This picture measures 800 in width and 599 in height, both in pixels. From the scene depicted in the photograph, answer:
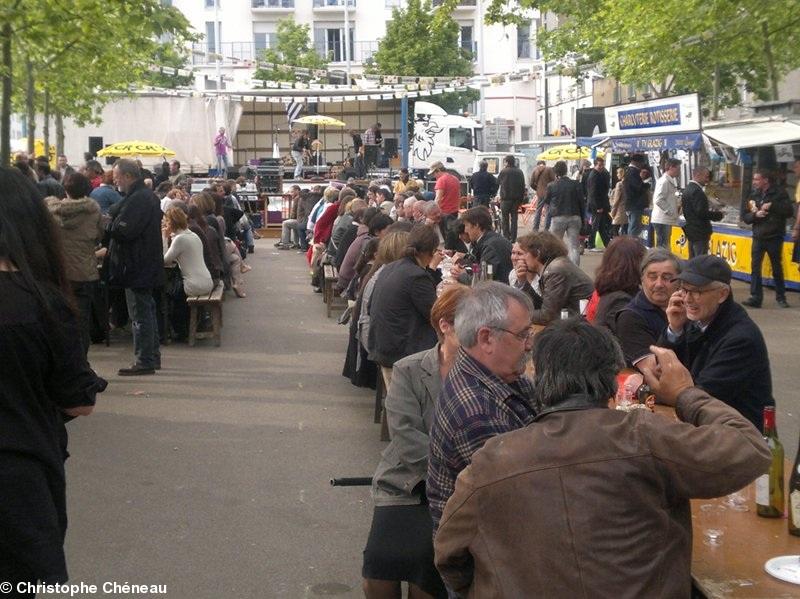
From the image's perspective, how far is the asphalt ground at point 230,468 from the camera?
5.86m

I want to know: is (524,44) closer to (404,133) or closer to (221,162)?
(404,133)

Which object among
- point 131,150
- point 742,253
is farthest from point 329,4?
point 742,253

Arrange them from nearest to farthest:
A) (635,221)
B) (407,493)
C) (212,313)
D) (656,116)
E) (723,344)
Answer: (407,493), (723,344), (212,313), (656,116), (635,221)

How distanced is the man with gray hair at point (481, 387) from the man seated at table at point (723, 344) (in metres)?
1.44

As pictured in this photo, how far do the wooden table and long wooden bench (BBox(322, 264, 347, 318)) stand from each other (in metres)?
11.1

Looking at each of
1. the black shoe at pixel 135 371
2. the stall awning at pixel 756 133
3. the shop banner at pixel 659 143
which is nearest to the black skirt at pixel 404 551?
the black shoe at pixel 135 371

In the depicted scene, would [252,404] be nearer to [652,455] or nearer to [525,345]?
[525,345]

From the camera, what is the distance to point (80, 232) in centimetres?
1043

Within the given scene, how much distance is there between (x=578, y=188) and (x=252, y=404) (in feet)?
36.7

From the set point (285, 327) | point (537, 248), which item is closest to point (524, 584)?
point (537, 248)

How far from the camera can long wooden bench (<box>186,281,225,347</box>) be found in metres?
12.5

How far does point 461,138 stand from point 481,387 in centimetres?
4236

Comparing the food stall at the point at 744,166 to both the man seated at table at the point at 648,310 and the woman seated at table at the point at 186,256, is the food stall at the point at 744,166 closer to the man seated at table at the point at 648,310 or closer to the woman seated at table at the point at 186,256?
the woman seated at table at the point at 186,256

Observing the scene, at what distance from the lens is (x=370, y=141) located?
4278cm
